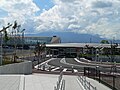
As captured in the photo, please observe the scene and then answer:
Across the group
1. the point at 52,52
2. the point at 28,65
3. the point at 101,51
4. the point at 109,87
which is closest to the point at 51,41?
the point at 52,52

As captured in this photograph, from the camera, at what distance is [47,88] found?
15.4 meters

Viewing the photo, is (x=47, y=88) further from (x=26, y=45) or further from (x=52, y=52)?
(x=26, y=45)

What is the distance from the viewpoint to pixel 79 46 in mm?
119312

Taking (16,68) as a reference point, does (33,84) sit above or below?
above

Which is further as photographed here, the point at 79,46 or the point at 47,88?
the point at 79,46

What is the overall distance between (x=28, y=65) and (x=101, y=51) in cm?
7101

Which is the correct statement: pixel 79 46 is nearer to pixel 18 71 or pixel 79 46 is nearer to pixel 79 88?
pixel 18 71

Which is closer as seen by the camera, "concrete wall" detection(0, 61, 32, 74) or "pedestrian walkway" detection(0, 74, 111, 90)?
"pedestrian walkway" detection(0, 74, 111, 90)

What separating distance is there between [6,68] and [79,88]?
9.46 metres

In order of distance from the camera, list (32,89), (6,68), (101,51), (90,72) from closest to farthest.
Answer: (32,89) → (6,68) → (90,72) → (101,51)

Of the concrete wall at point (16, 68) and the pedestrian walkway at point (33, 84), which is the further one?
the concrete wall at point (16, 68)

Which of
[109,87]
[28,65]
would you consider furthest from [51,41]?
[109,87]

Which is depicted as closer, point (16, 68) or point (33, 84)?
point (33, 84)

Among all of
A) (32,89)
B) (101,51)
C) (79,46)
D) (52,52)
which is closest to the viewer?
(32,89)
